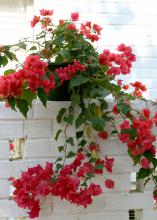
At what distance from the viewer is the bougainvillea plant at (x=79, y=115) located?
1655mm

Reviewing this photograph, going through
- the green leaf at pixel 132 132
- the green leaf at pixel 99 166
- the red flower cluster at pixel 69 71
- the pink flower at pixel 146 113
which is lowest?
the green leaf at pixel 99 166

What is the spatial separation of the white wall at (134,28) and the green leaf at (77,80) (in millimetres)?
1787

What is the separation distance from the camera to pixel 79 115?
71.1 inches

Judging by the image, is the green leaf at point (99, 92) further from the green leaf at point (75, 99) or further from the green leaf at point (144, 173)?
the green leaf at point (144, 173)

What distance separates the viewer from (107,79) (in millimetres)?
1814

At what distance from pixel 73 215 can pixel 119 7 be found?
2.22 m

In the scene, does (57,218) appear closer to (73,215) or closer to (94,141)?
(73,215)

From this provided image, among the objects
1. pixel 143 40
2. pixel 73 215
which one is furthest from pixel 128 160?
pixel 143 40

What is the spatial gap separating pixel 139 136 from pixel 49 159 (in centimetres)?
45

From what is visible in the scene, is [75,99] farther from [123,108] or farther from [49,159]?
[49,159]

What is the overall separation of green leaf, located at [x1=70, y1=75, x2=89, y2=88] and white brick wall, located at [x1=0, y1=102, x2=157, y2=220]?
166mm

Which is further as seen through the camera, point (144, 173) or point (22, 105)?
point (144, 173)

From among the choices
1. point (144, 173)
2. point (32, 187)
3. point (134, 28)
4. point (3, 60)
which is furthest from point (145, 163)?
point (134, 28)

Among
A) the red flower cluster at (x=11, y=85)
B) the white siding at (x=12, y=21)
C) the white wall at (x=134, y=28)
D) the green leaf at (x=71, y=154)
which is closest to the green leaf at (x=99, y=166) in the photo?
the green leaf at (x=71, y=154)
